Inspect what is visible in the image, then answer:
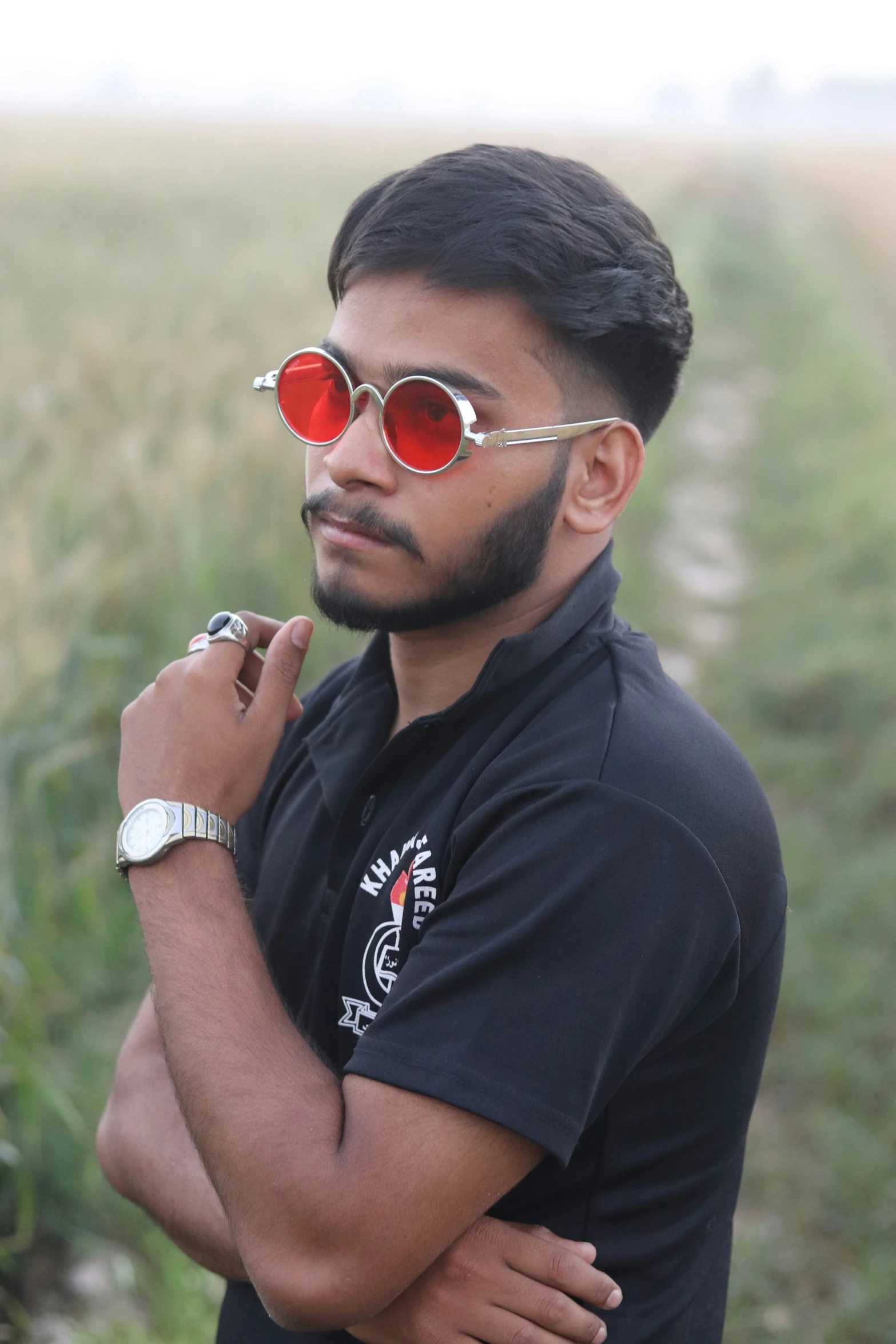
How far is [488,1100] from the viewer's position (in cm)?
116

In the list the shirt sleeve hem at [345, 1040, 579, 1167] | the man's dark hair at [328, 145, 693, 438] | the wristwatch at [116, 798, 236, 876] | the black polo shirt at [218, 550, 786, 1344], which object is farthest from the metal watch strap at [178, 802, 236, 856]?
the man's dark hair at [328, 145, 693, 438]

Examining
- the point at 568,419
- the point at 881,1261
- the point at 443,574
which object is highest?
the point at 568,419

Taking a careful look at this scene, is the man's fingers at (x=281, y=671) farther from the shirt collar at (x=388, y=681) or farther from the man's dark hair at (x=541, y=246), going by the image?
the man's dark hair at (x=541, y=246)

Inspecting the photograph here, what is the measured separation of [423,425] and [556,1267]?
891 mm

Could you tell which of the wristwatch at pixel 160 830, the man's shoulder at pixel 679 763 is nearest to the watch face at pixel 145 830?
the wristwatch at pixel 160 830

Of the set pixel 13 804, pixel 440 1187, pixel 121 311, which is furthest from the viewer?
pixel 121 311

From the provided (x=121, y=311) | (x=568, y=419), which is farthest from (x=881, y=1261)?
(x=121, y=311)

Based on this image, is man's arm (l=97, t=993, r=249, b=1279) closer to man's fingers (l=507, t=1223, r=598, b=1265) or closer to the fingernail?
man's fingers (l=507, t=1223, r=598, b=1265)

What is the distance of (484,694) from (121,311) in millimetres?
7194

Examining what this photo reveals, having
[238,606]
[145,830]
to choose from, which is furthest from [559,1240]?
[238,606]

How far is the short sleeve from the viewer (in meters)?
1.18

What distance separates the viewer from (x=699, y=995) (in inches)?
51.4

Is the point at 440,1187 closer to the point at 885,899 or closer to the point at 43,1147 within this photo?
the point at 43,1147

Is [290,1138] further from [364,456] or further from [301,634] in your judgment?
[364,456]
